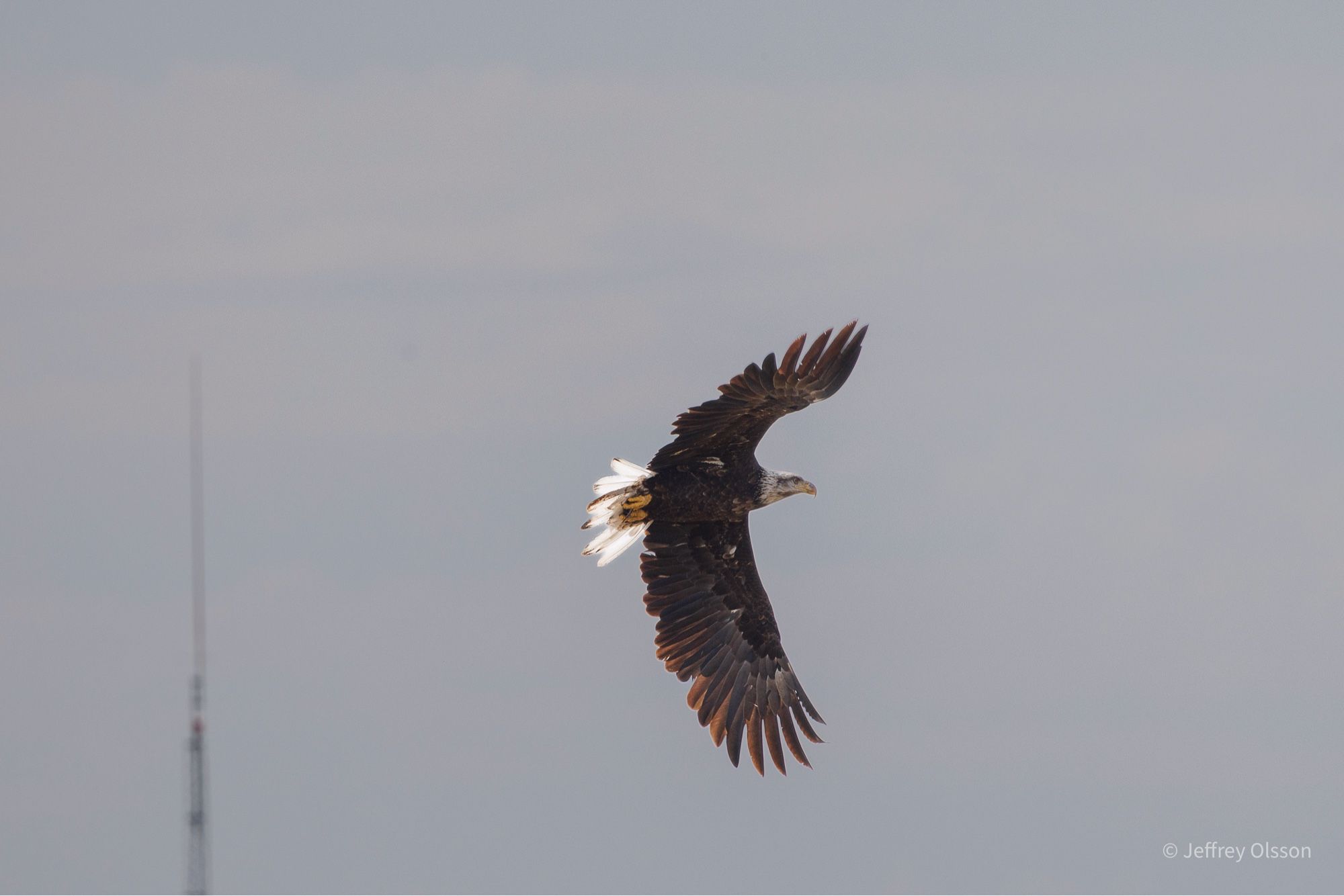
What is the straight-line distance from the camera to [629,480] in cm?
2488

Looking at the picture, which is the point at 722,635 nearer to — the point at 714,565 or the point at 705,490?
the point at 714,565

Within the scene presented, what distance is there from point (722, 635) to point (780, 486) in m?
2.17

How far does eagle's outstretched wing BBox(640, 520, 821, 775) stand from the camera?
25.7 m

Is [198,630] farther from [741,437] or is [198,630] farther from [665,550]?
[741,437]

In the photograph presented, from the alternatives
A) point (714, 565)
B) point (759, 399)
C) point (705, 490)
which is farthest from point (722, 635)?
point (759, 399)

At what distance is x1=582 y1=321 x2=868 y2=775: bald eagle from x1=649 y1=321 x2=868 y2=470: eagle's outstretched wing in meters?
0.02

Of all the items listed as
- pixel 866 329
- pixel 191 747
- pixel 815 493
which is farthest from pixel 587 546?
pixel 191 747

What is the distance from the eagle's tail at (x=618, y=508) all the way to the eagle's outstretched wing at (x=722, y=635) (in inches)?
18.9

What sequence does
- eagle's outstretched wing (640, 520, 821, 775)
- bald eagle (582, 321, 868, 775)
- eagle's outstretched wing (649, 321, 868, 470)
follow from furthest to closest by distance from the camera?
eagle's outstretched wing (640, 520, 821, 775) < bald eagle (582, 321, 868, 775) < eagle's outstretched wing (649, 321, 868, 470)

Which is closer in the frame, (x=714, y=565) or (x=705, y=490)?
(x=705, y=490)

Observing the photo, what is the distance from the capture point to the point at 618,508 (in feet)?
81.9

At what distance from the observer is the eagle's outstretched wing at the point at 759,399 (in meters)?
22.8

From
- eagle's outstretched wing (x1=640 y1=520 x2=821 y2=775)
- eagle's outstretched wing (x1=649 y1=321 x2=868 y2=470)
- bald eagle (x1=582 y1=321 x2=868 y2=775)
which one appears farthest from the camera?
eagle's outstretched wing (x1=640 y1=520 x2=821 y2=775)

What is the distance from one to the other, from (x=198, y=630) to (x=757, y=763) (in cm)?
1096
